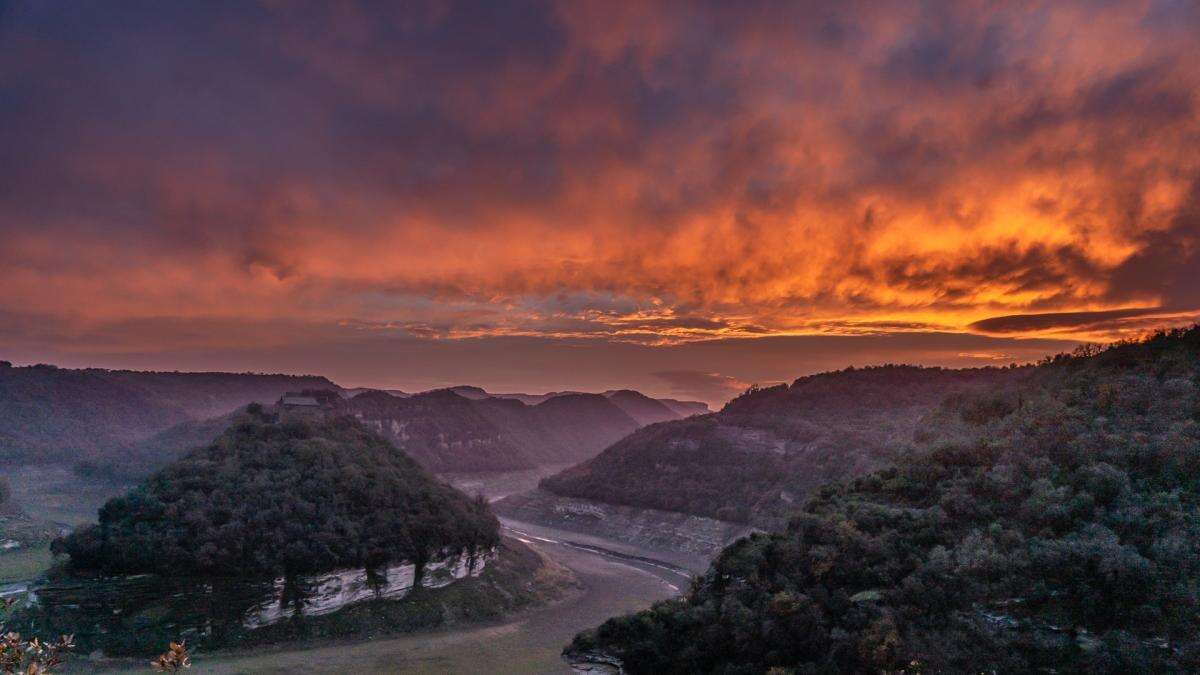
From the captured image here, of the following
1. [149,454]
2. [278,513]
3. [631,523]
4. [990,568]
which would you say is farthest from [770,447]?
[149,454]

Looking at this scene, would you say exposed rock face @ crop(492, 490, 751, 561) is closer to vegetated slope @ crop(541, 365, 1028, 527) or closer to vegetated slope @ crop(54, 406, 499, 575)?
vegetated slope @ crop(541, 365, 1028, 527)

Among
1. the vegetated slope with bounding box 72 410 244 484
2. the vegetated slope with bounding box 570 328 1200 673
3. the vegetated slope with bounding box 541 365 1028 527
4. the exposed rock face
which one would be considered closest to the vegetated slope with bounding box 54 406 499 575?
the exposed rock face

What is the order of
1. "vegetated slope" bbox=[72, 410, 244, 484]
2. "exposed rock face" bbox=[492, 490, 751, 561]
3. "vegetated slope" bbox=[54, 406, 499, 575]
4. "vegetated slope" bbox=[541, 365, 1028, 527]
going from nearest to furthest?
"vegetated slope" bbox=[54, 406, 499, 575], "exposed rock face" bbox=[492, 490, 751, 561], "vegetated slope" bbox=[541, 365, 1028, 527], "vegetated slope" bbox=[72, 410, 244, 484]

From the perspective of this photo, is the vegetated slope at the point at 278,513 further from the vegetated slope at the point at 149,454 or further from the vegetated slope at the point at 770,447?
the vegetated slope at the point at 149,454

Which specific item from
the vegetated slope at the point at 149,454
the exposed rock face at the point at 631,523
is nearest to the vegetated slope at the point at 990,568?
the exposed rock face at the point at 631,523

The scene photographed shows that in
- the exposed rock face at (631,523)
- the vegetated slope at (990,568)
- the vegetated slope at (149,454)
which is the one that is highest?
the vegetated slope at (990,568)

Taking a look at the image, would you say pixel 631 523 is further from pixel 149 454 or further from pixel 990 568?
pixel 149 454
